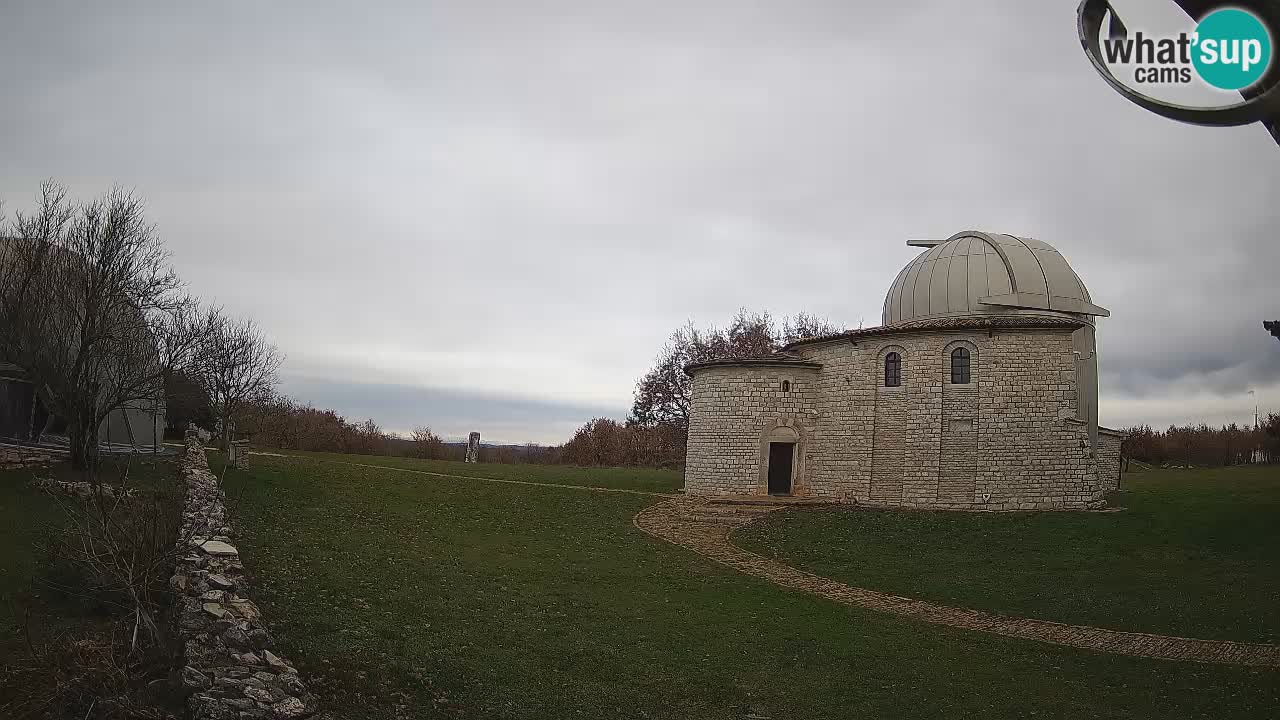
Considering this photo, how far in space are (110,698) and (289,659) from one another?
169 cm

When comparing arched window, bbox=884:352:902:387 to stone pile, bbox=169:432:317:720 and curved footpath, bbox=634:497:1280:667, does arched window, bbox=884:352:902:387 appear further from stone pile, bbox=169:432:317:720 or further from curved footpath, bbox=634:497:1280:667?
stone pile, bbox=169:432:317:720

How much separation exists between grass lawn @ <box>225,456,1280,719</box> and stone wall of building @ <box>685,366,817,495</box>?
1014cm

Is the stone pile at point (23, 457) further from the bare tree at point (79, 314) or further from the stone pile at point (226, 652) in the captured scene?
the stone pile at point (226, 652)

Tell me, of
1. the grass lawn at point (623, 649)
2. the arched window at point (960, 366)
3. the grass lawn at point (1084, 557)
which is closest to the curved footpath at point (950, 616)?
the grass lawn at point (1084, 557)

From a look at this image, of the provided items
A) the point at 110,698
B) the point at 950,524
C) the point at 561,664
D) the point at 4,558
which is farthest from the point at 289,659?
the point at 950,524

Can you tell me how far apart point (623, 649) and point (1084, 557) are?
475 inches

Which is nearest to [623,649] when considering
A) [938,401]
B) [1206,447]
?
[938,401]

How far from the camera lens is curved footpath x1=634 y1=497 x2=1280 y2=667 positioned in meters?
10.2

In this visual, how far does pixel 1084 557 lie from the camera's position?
16.5 m

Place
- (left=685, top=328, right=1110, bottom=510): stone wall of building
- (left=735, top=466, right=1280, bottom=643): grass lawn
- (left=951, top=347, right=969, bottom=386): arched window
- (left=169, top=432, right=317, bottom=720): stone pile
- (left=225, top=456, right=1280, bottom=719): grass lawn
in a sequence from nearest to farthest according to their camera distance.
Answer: (left=169, top=432, right=317, bottom=720): stone pile
(left=225, top=456, right=1280, bottom=719): grass lawn
(left=735, top=466, right=1280, bottom=643): grass lawn
(left=685, top=328, right=1110, bottom=510): stone wall of building
(left=951, top=347, right=969, bottom=386): arched window

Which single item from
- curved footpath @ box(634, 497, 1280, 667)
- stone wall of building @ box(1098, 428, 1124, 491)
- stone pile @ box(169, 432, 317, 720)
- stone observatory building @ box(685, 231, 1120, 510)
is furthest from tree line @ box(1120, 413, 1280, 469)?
stone pile @ box(169, 432, 317, 720)

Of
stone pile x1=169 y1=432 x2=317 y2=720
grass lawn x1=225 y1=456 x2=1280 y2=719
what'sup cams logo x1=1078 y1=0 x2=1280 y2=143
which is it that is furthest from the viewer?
grass lawn x1=225 y1=456 x2=1280 y2=719

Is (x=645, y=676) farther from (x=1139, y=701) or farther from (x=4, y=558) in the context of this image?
(x=4, y=558)

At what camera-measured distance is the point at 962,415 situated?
22578mm
